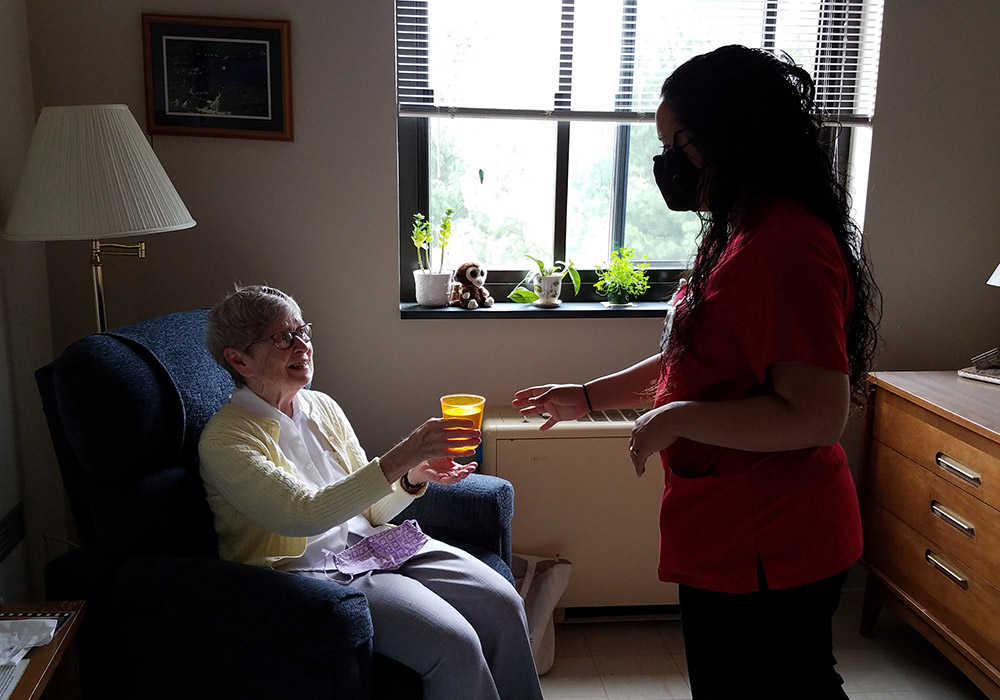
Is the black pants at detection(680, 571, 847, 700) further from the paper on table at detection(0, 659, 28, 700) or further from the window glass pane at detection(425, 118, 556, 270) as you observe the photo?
the window glass pane at detection(425, 118, 556, 270)

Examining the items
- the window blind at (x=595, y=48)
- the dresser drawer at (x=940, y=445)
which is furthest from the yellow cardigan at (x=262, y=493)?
the dresser drawer at (x=940, y=445)

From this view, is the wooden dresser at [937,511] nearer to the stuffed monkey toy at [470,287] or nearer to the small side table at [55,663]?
the stuffed monkey toy at [470,287]

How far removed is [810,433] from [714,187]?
40cm

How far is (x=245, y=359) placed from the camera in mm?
1781

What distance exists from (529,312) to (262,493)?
3.95 ft

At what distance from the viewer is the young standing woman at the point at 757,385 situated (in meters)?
1.19

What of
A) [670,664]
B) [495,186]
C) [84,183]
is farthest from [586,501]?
[84,183]

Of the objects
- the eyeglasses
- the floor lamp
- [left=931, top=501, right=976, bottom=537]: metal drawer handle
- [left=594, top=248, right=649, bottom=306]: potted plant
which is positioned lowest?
[left=931, top=501, right=976, bottom=537]: metal drawer handle

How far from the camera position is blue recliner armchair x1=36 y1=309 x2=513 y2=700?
1.53 metres

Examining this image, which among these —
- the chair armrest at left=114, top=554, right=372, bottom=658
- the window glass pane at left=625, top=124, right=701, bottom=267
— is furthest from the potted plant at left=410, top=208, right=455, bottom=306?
the chair armrest at left=114, top=554, right=372, bottom=658

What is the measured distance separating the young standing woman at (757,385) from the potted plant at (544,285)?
4.20 ft

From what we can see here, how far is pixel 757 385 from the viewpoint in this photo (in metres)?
1.28

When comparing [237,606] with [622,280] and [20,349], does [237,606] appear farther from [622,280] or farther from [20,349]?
[622,280]

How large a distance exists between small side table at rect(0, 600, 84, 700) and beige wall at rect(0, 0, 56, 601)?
1.81ft
